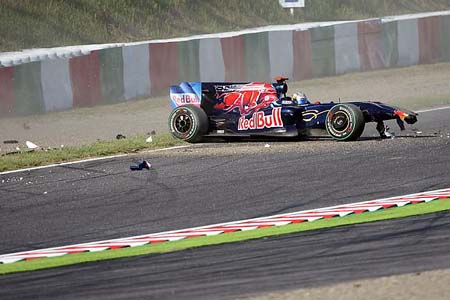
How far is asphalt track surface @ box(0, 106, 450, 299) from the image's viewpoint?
7.59 metres

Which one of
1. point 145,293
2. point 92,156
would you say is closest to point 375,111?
point 92,156

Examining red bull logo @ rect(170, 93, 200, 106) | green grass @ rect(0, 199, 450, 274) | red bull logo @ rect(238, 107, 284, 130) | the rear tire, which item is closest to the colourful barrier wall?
red bull logo @ rect(170, 93, 200, 106)

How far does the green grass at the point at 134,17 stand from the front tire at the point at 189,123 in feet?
33.9

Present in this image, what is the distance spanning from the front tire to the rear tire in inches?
77.9

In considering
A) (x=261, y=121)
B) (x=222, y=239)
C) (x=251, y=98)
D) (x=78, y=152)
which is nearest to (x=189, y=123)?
(x=251, y=98)

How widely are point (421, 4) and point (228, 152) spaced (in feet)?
84.6

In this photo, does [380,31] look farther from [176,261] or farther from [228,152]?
[176,261]

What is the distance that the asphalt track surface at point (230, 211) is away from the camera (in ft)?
24.9

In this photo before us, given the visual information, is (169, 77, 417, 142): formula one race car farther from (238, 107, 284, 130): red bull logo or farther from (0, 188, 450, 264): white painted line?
(0, 188, 450, 264): white painted line

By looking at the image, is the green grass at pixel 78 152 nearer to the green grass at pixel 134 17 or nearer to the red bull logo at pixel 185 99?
the red bull logo at pixel 185 99

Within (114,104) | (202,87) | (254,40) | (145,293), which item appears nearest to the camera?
(145,293)

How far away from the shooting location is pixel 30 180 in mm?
13266

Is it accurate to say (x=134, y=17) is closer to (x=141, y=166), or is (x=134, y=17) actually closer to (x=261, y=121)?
(x=261, y=121)

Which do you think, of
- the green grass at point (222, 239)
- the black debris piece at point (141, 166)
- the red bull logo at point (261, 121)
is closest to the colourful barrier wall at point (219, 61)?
the red bull logo at point (261, 121)
